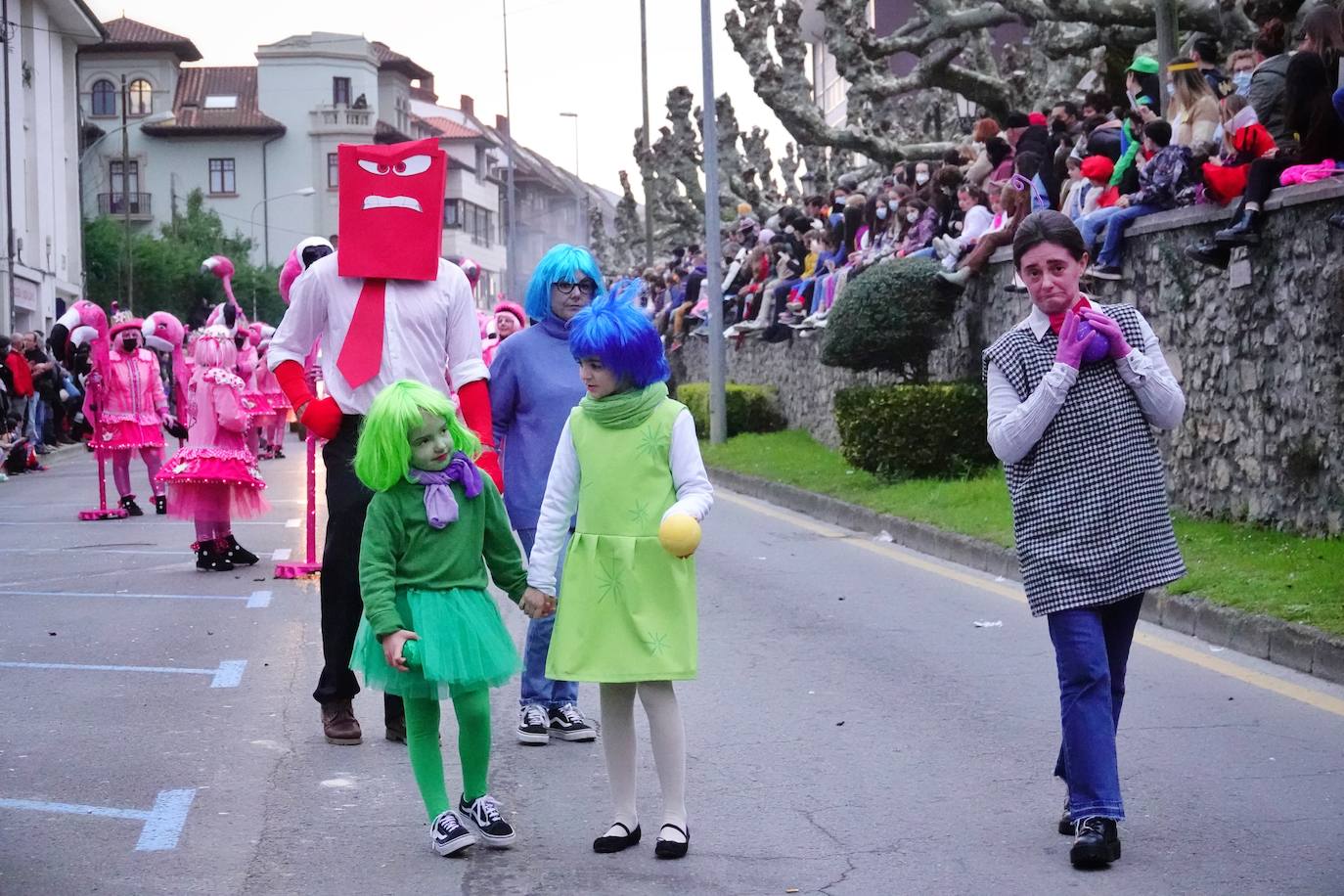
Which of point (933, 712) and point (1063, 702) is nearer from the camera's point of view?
point (1063, 702)

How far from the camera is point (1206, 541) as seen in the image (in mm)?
11992

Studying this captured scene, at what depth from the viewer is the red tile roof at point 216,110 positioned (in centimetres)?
8600

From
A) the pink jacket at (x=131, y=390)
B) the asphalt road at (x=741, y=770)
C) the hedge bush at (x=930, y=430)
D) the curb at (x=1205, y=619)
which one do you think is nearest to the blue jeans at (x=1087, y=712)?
the asphalt road at (x=741, y=770)

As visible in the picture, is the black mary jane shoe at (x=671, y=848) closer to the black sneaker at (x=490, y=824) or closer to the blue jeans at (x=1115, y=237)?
the black sneaker at (x=490, y=824)

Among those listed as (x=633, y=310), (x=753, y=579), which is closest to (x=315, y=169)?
(x=753, y=579)

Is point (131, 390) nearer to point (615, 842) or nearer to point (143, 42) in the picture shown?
point (615, 842)

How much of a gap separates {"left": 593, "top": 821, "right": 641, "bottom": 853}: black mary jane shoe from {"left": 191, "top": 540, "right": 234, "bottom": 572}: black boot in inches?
333

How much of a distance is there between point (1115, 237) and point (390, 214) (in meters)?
9.05

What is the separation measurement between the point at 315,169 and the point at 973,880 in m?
85.9

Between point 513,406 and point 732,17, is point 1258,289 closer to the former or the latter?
point 513,406

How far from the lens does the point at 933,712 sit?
771 cm

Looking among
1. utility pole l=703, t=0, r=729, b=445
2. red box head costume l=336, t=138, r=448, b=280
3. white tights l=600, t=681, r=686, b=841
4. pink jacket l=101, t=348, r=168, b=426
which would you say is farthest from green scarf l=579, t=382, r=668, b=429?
utility pole l=703, t=0, r=729, b=445

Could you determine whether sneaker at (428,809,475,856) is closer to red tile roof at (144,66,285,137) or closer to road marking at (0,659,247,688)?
road marking at (0,659,247,688)

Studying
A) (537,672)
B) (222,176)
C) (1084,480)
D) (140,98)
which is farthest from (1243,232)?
(222,176)
